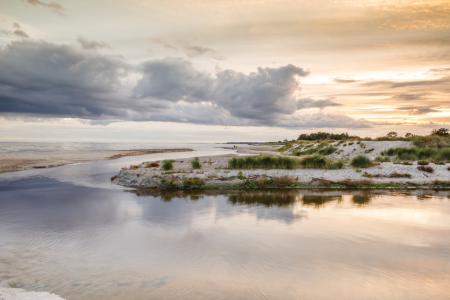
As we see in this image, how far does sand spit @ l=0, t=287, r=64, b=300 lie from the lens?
3947 mm

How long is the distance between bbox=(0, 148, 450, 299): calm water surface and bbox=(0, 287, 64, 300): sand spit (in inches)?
12.4

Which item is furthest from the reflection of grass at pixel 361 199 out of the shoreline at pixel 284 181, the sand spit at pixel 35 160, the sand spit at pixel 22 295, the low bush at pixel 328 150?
the sand spit at pixel 35 160

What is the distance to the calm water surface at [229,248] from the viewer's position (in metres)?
4.61

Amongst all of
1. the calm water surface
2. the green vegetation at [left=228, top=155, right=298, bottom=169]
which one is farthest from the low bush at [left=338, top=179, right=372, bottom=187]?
the green vegetation at [left=228, top=155, right=298, bottom=169]

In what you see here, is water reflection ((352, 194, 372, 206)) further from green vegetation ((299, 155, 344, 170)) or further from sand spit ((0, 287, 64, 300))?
sand spit ((0, 287, 64, 300))

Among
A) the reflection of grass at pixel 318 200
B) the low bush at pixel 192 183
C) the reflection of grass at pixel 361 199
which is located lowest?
the reflection of grass at pixel 318 200

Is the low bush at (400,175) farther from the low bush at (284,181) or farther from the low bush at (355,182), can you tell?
the low bush at (284,181)

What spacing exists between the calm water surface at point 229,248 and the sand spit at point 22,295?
1.03ft

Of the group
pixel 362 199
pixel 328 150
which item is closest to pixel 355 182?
pixel 362 199

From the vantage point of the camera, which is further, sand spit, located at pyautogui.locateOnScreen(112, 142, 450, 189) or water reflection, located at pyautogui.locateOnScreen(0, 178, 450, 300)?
sand spit, located at pyautogui.locateOnScreen(112, 142, 450, 189)

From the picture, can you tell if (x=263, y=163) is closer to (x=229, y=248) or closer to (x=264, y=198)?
(x=264, y=198)

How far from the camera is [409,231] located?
7.69 metres

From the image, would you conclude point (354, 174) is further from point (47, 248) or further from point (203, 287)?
point (47, 248)

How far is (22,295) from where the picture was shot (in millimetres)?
4078
